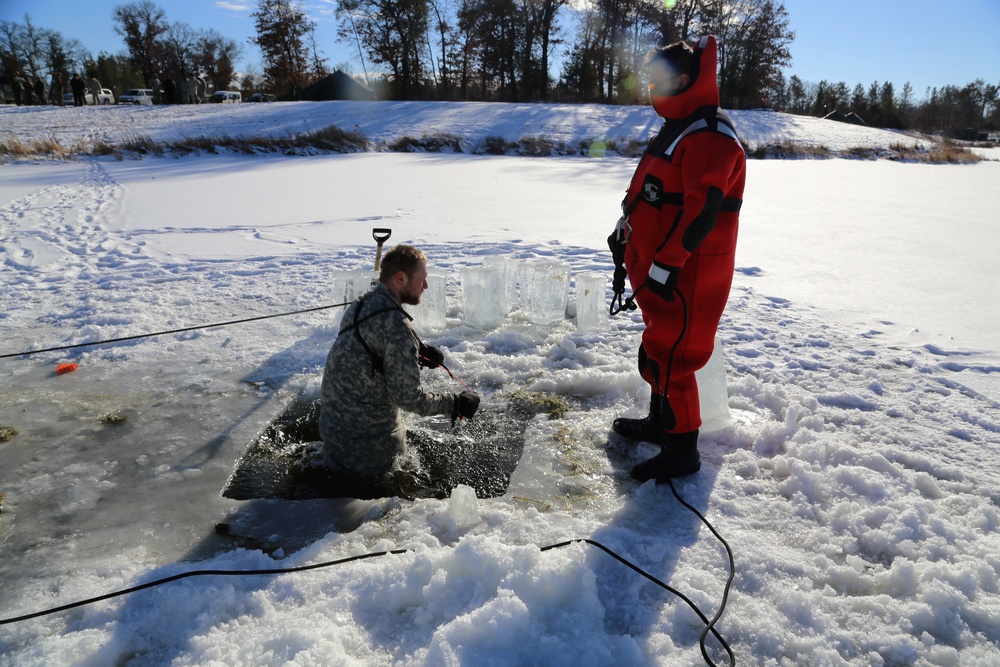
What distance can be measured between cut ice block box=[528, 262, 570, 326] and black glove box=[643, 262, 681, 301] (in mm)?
2162

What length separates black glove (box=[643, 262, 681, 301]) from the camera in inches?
105

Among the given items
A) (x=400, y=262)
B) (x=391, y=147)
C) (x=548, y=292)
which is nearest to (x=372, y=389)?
(x=400, y=262)

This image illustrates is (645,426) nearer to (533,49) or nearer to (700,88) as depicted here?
(700,88)

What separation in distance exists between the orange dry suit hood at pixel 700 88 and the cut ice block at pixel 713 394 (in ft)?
4.28

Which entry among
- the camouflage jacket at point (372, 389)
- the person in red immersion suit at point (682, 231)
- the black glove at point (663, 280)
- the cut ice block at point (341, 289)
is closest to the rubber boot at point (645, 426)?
the person in red immersion suit at point (682, 231)

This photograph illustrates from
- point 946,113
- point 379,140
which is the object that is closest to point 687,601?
point 379,140

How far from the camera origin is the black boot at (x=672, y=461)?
2982 mm

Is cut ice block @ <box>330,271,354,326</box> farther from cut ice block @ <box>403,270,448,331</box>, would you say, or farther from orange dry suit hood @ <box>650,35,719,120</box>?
orange dry suit hood @ <box>650,35,719,120</box>

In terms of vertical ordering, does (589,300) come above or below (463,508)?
above

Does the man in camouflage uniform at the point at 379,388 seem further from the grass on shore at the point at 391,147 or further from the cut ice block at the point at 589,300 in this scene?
the grass on shore at the point at 391,147

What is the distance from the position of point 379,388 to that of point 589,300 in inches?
92.2

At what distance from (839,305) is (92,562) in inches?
222

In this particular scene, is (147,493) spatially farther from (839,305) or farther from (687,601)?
(839,305)

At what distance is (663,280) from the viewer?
2.67 meters
